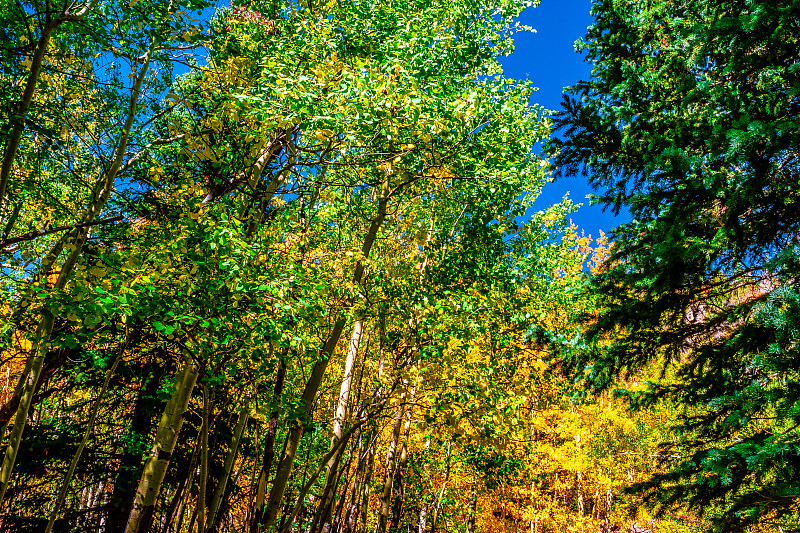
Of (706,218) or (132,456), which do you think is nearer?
(706,218)

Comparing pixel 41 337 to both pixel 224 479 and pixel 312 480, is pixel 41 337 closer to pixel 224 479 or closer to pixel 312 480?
pixel 312 480

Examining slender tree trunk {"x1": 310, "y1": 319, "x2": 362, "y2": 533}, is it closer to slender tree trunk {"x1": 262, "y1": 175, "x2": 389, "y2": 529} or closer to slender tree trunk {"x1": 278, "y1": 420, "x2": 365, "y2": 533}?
slender tree trunk {"x1": 278, "y1": 420, "x2": 365, "y2": 533}

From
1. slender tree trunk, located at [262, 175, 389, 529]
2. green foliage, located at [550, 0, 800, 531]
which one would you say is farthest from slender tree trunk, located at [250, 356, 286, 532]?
green foliage, located at [550, 0, 800, 531]

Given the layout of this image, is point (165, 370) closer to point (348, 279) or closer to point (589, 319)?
point (348, 279)

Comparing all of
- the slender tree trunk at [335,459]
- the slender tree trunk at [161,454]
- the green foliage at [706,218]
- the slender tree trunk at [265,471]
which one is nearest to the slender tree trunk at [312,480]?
the slender tree trunk at [335,459]

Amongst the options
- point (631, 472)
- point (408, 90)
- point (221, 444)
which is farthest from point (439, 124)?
point (631, 472)

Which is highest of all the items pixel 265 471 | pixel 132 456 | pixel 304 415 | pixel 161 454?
pixel 304 415

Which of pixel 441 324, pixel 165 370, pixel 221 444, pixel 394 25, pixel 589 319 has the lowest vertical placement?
pixel 221 444

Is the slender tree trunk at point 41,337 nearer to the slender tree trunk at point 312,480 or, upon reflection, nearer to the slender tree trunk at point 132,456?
the slender tree trunk at point 132,456

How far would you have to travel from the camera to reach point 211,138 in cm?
582

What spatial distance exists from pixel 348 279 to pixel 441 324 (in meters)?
1.35

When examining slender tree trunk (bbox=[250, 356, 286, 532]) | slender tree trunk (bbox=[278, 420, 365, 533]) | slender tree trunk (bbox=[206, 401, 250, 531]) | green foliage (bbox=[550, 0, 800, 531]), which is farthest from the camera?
slender tree trunk (bbox=[250, 356, 286, 532])

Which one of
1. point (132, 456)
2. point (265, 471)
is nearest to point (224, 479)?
point (265, 471)

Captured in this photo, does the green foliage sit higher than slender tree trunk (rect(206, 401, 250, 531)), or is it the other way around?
the green foliage
